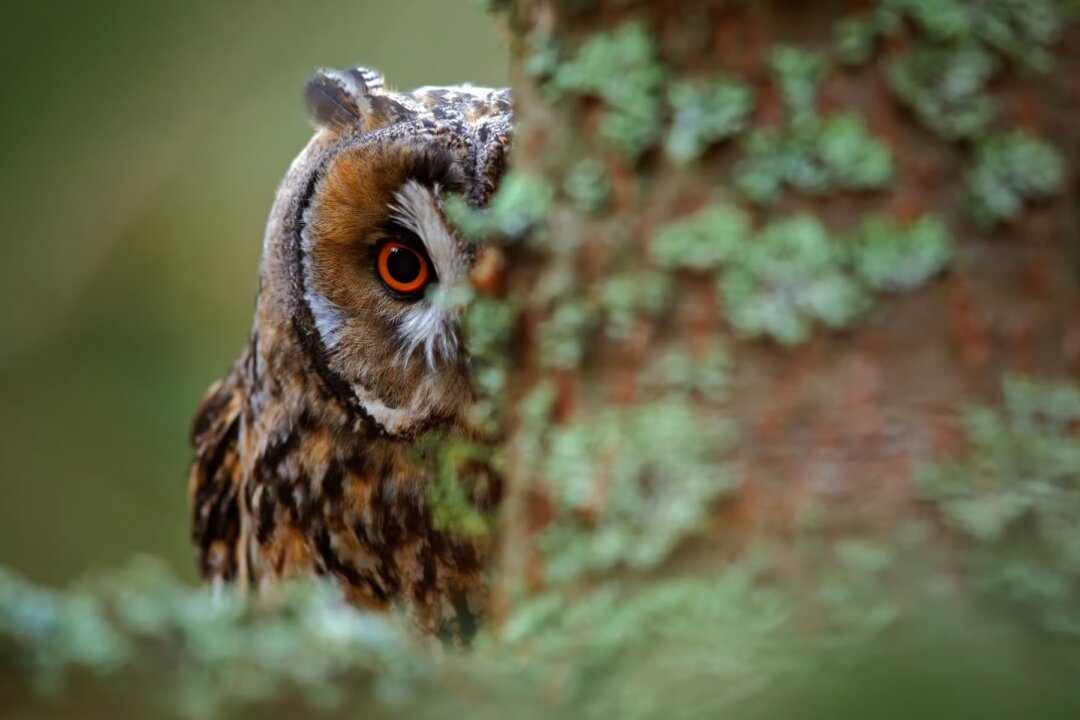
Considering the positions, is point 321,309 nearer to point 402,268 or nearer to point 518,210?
point 402,268

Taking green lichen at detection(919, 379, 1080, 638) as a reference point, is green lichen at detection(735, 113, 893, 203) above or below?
above

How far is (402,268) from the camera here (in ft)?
6.42

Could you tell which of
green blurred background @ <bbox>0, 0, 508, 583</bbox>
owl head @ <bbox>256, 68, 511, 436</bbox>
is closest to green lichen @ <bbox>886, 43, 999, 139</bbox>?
owl head @ <bbox>256, 68, 511, 436</bbox>

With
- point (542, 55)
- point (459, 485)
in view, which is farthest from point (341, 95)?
point (542, 55)

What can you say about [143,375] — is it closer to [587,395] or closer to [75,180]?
[75,180]

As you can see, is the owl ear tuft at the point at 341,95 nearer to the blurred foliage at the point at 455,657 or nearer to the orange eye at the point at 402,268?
the orange eye at the point at 402,268

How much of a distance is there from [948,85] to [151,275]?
3.38m

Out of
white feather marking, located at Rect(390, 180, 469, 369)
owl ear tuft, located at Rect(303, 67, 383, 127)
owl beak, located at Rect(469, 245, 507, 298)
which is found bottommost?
owl beak, located at Rect(469, 245, 507, 298)

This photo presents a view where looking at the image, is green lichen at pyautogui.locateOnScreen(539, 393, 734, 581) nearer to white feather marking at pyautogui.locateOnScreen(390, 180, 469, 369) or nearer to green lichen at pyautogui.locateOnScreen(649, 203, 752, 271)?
green lichen at pyautogui.locateOnScreen(649, 203, 752, 271)

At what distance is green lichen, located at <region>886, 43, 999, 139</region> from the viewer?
2.43ft

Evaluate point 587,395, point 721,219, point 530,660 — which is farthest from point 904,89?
point 530,660

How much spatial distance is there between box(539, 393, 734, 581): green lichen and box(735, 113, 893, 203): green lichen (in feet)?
0.52

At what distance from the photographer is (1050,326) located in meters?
0.75

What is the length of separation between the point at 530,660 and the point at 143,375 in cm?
317
